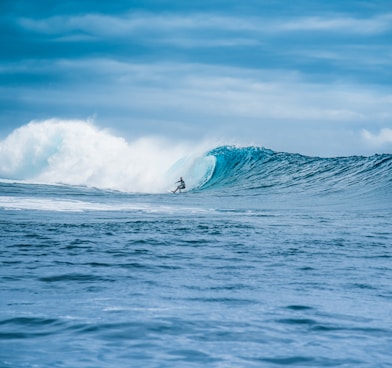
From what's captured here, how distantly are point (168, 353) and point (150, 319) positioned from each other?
818 millimetres

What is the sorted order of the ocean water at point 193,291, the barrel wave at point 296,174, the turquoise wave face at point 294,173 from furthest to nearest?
the turquoise wave face at point 294,173 → the barrel wave at point 296,174 → the ocean water at point 193,291

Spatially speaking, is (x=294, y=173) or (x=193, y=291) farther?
(x=294, y=173)

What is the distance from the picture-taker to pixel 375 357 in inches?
156

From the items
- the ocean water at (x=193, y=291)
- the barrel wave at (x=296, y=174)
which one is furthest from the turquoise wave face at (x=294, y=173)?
the ocean water at (x=193, y=291)

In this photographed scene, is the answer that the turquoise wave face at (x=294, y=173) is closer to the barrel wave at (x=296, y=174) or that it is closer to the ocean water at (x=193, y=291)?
the barrel wave at (x=296, y=174)

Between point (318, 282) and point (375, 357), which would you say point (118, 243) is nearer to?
point (318, 282)

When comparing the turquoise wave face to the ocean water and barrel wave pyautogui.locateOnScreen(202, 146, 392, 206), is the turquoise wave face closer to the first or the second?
barrel wave pyautogui.locateOnScreen(202, 146, 392, 206)

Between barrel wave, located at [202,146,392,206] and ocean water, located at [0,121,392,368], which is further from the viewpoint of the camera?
barrel wave, located at [202,146,392,206]

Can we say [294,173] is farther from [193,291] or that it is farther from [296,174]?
[193,291]

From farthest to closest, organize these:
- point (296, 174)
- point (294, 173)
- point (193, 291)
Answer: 1. point (294, 173)
2. point (296, 174)
3. point (193, 291)

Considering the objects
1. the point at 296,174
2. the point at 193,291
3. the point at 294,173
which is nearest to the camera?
the point at 193,291

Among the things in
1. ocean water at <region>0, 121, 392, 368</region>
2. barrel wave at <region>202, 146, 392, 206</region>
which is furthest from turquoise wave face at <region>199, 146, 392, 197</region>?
ocean water at <region>0, 121, 392, 368</region>

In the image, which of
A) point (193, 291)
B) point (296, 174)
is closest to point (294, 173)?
point (296, 174)

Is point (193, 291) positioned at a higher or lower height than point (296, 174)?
lower
